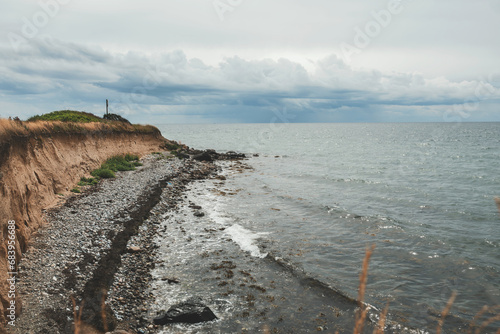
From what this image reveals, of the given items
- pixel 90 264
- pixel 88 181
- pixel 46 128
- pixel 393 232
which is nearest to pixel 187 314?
pixel 90 264

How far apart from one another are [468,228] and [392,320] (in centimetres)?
1195

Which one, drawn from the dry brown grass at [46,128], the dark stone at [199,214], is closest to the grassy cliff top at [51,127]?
the dry brown grass at [46,128]

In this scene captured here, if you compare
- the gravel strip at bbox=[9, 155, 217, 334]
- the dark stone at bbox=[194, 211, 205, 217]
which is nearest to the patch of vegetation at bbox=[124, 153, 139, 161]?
the gravel strip at bbox=[9, 155, 217, 334]

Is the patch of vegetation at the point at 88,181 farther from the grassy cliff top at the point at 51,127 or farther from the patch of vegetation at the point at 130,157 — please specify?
the patch of vegetation at the point at 130,157

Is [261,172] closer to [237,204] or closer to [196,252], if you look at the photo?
[237,204]

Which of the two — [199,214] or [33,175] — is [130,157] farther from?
[33,175]

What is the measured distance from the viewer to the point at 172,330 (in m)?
9.60

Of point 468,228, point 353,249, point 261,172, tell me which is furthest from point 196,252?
point 261,172

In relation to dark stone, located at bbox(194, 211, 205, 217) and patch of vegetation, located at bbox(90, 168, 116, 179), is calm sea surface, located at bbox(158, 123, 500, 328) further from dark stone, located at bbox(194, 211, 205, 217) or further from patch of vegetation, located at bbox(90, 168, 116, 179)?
patch of vegetation, located at bbox(90, 168, 116, 179)

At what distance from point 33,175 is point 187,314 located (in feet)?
36.2

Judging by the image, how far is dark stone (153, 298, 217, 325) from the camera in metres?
9.88

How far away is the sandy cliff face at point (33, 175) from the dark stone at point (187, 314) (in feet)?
13.2

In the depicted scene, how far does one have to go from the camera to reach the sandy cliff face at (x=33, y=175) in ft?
32.1

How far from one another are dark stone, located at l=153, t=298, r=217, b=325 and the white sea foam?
17.5 feet
